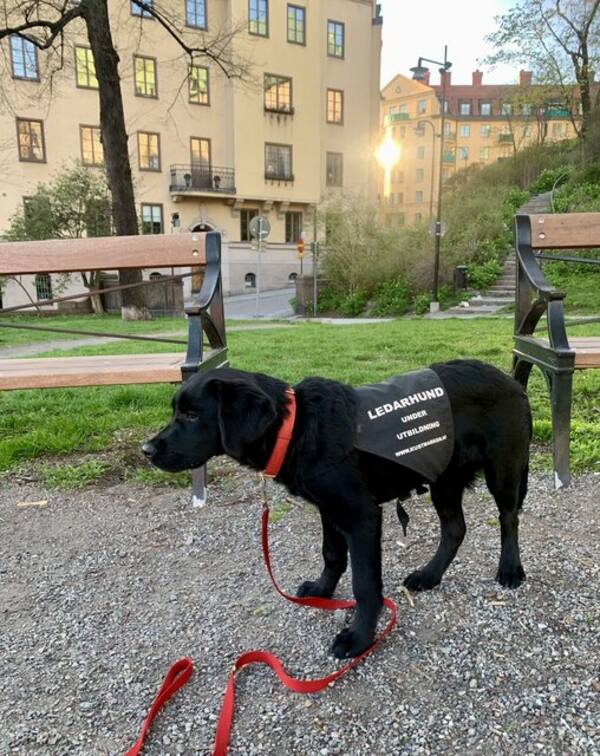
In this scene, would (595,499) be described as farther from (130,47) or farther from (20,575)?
(130,47)

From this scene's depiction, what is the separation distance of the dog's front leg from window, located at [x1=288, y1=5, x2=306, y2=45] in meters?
38.5

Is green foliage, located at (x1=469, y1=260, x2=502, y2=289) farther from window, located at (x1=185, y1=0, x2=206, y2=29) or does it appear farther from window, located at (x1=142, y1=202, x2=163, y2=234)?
window, located at (x1=185, y1=0, x2=206, y2=29)

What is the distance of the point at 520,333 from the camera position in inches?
150

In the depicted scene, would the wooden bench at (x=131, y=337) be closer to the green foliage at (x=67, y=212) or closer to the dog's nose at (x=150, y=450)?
the dog's nose at (x=150, y=450)

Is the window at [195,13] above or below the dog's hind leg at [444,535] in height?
above

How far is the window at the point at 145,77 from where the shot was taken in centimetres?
3216

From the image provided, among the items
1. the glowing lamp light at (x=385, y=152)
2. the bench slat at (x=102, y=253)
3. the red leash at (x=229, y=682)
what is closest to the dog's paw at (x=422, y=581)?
the red leash at (x=229, y=682)

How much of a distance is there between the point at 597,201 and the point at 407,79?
65.8m

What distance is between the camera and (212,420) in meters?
2.02

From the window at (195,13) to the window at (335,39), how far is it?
7.87m

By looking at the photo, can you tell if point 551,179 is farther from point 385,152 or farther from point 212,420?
point 212,420

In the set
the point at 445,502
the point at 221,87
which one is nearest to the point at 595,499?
the point at 445,502

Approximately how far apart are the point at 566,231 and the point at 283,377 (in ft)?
9.91

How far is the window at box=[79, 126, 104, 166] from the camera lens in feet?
103
